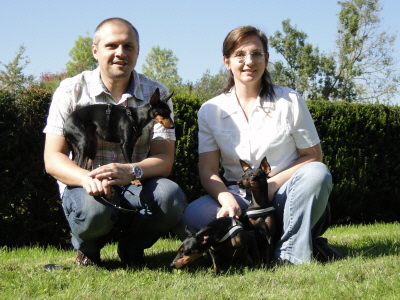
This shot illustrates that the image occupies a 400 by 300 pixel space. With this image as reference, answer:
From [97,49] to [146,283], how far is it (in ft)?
6.20

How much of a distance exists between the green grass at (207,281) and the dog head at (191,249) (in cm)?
11

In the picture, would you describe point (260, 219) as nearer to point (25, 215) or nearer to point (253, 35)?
point (253, 35)

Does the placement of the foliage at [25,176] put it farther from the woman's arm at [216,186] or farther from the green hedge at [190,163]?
the woman's arm at [216,186]

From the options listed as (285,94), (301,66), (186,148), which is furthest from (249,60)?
(301,66)

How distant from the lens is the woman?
4133 mm

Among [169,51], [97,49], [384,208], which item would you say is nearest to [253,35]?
[97,49]

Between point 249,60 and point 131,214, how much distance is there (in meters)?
1.68

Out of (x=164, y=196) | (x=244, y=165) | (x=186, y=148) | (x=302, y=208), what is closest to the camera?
(x=164, y=196)

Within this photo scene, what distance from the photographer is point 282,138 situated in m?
4.35

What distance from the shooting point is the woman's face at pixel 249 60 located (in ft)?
14.1

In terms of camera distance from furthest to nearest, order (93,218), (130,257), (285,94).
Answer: (285,94) → (130,257) → (93,218)

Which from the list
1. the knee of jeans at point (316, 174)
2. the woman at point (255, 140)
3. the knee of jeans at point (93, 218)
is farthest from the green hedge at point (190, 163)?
the knee of jeans at point (316, 174)

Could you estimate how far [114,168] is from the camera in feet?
12.0

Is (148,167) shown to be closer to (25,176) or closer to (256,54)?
(256,54)
